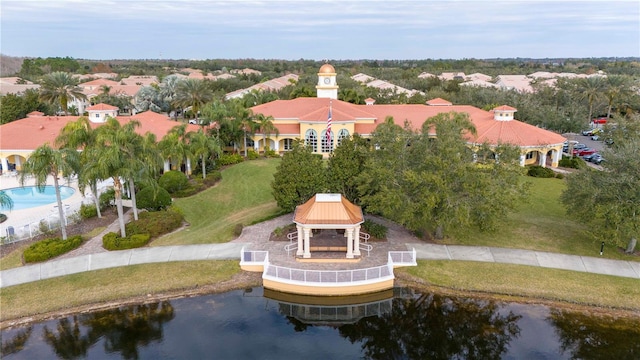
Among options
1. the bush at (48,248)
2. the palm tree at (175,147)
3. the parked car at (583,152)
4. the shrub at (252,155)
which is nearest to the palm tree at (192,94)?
the shrub at (252,155)

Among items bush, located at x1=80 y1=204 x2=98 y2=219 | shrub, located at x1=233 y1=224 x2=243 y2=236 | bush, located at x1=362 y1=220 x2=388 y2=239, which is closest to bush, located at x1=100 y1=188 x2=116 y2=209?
bush, located at x1=80 y1=204 x2=98 y2=219

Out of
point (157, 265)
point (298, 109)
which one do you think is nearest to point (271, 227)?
point (157, 265)

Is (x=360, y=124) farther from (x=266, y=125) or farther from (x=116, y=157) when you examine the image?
(x=116, y=157)

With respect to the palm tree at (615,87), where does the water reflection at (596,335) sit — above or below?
below

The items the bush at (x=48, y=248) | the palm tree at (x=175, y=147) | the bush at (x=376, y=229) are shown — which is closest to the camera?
the bush at (x=48, y=248)

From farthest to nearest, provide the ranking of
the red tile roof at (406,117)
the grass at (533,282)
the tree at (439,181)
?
the red tile roof at (406,117), the tree at (439,181), the grass at (533,282)

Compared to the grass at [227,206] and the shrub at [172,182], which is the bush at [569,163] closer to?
the grass at [227,206]

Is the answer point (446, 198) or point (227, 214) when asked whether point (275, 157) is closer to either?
point (227, 214)
